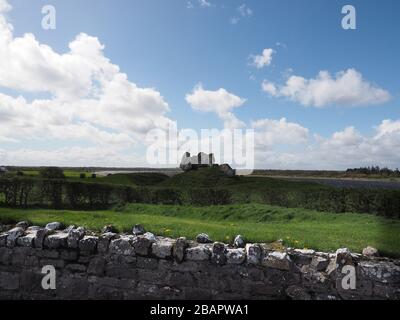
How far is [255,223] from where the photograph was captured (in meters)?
13.3

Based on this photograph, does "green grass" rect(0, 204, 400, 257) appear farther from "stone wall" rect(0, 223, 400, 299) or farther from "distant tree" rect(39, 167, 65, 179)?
"distant tree" rect(39, 167, 65, 179)

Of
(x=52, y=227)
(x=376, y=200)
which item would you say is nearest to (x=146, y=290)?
(x=52, y=227)

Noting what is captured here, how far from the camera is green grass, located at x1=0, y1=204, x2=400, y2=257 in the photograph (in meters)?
7.86

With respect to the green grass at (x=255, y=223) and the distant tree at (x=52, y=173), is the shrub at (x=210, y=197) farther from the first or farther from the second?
the distant tree at (x=52, y=173)

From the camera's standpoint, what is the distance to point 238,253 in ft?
19.7

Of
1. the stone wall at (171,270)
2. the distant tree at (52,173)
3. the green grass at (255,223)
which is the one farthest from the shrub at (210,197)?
the stone wall at (171,270)

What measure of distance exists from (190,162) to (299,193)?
73.6 ft

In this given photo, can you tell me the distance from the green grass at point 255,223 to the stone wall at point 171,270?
1.37m

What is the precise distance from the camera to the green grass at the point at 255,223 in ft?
25.8

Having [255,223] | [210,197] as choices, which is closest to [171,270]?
[255,223]

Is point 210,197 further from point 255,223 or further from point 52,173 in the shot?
point 52,173
